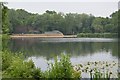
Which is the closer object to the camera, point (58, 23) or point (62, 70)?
point (62, 70)

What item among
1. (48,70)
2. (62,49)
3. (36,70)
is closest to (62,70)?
(48,70)

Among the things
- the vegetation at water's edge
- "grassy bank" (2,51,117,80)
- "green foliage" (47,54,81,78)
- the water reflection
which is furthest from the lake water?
"green foliage" (47,54,81,78)

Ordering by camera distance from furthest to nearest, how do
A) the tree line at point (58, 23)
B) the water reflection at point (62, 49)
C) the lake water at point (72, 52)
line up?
the tree line at point (58, 23), the water reflection at point (62, 49), the lake water at point (72, 52)

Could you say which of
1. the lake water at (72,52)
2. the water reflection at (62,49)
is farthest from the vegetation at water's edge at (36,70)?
the water reflection at (62,49)

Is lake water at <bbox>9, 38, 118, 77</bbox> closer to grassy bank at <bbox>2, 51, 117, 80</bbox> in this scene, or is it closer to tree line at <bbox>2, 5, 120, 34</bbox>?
grassy bank at <bbox>2, 51, 117, 80</bbox>

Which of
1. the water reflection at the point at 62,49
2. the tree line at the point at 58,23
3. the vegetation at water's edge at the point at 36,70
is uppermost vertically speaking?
the tree line at the point at 58,23

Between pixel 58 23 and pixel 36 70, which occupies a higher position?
pixel 58 23

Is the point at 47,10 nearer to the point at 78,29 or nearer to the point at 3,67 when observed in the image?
the point at 78,29

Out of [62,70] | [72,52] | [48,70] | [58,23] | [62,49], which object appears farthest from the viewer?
[58,23]

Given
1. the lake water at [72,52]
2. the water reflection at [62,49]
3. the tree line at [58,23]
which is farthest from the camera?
the tree line at [58,23]

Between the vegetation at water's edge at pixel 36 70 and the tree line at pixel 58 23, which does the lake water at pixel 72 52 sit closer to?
the vegetation at water's edge at pixel 36 70

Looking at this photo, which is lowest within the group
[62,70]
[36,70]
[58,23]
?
[36,70]

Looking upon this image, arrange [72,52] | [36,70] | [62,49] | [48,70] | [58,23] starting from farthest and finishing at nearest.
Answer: [58,23] → [62,49] → [72,52] → [36,70] → [48,70]

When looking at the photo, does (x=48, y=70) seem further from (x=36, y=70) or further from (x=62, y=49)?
(x=62, y=49)
